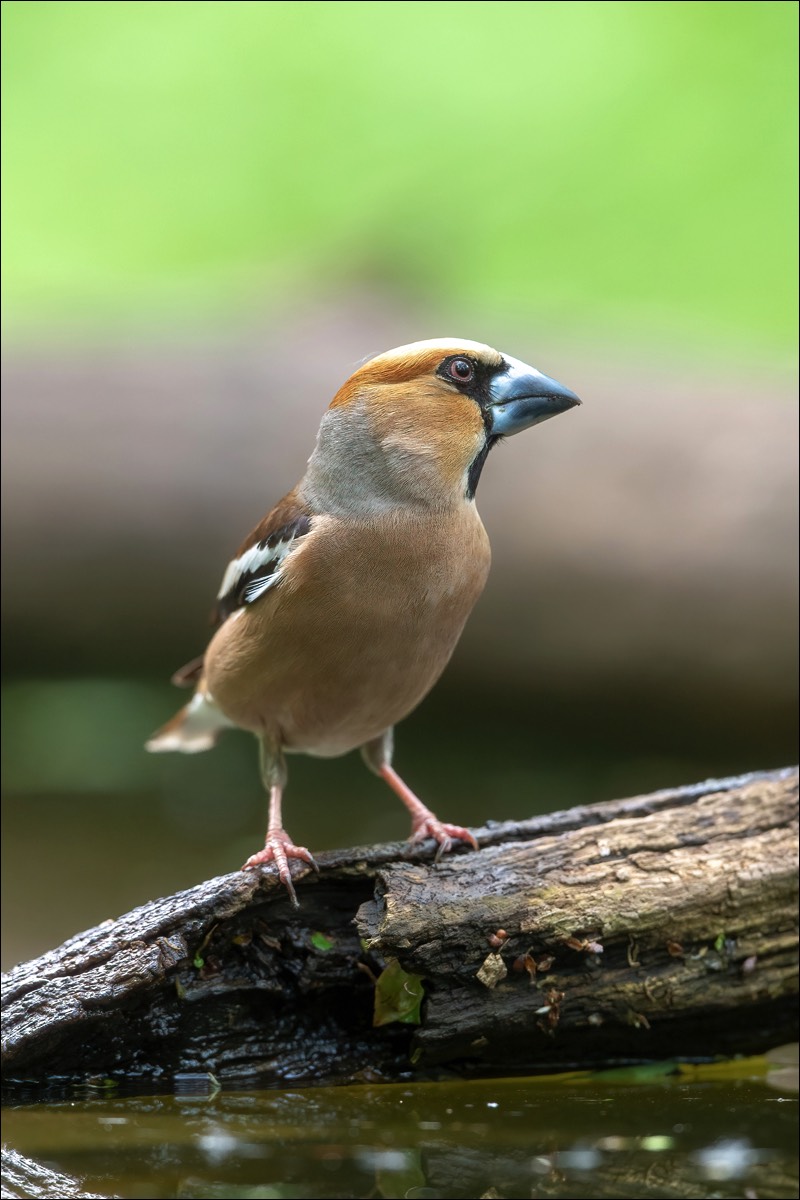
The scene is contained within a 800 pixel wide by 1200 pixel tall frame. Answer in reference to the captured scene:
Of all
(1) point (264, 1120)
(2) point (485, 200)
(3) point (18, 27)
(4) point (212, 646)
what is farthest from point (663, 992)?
(3) point (18, 27)

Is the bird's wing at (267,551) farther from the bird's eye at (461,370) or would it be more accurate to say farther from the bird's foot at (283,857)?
the bird's foot at (283,857)

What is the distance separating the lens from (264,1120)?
280 cm

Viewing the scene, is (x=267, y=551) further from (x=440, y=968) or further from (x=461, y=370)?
(x=440, y=968)

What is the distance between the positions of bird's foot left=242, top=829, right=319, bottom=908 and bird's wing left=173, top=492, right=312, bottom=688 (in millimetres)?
649

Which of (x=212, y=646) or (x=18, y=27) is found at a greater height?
(x=18, y=27)

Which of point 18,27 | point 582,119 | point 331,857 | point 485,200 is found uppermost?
point 18,27

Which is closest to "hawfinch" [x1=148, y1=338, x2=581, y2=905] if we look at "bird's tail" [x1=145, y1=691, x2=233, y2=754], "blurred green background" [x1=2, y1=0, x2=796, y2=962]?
"bird's tail" [x1=145, y1=691, x2=233, y2=754]

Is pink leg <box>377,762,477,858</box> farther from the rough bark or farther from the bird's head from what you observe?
the bird's head

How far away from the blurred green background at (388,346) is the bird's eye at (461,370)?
2627 millimetres

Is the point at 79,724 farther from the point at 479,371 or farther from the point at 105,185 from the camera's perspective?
the point at 105,185

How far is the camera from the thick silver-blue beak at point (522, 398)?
3211 mm

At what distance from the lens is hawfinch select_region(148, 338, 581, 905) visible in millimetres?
3184

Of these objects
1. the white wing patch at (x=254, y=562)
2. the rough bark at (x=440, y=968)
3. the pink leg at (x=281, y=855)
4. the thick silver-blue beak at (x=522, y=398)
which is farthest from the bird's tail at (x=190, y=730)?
the thick silver-blue beak at (x=522, y=398)

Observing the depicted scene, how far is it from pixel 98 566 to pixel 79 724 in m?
0.87
